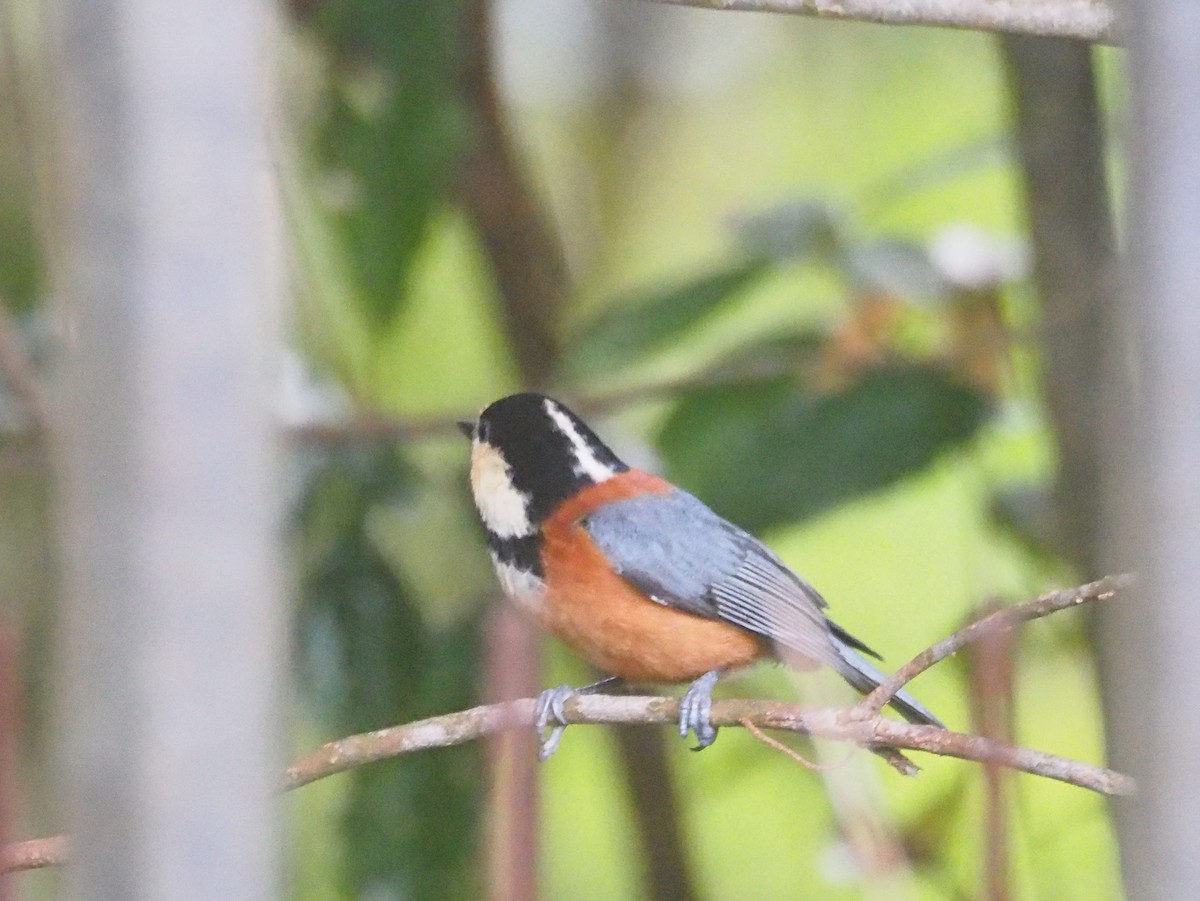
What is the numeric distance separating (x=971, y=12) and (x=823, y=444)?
1.18m

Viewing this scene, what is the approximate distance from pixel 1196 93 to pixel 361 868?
1922 mm

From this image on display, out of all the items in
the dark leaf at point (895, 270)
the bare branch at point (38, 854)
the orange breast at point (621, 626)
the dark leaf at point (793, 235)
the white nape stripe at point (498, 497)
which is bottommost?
the bare branch at point (38, 854)

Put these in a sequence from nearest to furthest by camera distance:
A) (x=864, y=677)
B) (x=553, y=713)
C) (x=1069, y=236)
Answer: (x=553, y=713), (x=864, y=677), (x=1069, y=236)

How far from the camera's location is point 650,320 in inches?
97.9

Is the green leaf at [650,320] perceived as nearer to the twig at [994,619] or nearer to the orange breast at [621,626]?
the orange breast at [621,626]

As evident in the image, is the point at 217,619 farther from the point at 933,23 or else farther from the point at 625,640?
the point at 625,640

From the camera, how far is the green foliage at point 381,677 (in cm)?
222

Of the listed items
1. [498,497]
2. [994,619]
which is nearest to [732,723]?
[994,619]

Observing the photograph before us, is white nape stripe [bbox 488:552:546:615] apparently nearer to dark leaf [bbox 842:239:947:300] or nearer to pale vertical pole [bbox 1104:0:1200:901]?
dark leaf [bbox 842:239:947:300]

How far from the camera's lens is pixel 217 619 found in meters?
0.52

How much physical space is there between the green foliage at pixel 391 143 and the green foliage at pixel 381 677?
29 cm

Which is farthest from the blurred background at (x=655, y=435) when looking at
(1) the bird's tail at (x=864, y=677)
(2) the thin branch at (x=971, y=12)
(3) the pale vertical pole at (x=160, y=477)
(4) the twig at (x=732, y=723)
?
(3) the pale vertical pole at (x=160, y=477)

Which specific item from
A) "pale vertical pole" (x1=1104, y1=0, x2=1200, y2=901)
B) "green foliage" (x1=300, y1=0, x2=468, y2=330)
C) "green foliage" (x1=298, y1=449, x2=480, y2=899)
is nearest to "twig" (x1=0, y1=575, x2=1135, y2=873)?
"pale vertical pole" (x1=1104, y1=0, x2=1200, y2=901)

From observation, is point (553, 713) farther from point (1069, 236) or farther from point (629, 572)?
point (1069, 236)
